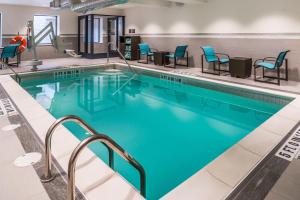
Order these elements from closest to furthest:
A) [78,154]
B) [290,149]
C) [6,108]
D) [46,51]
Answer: [78,154] < [290,149] < [6,108] < [46,51]

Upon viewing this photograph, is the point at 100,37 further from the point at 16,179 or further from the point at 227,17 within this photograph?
the point at 16,179

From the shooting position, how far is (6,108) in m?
4.10

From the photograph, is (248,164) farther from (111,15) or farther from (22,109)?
(111,15)

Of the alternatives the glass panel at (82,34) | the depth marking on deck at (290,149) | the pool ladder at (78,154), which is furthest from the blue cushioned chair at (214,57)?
the glass panel at (82,34)

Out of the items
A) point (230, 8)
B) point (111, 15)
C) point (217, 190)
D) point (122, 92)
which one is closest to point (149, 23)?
point (111, 15)

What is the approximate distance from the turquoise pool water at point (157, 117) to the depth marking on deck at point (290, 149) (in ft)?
2.31

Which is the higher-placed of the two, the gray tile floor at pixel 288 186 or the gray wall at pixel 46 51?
the gray wall at pixel 46 51

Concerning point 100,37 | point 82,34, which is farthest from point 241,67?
point 100,37

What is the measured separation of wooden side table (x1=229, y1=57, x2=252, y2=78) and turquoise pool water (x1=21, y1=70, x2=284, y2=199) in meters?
1.17

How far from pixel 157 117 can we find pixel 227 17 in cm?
477

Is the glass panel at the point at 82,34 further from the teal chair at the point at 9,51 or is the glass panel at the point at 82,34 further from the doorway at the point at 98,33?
the teal chair at the point at 9,51

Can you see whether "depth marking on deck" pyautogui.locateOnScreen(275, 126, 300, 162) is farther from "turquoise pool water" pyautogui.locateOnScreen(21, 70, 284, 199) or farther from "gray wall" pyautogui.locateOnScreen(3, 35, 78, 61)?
"gray wall" pyautogui.locateOnScreen(3, 35, 78, 61)

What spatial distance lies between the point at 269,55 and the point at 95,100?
194 inches

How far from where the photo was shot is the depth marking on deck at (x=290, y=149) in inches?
103
